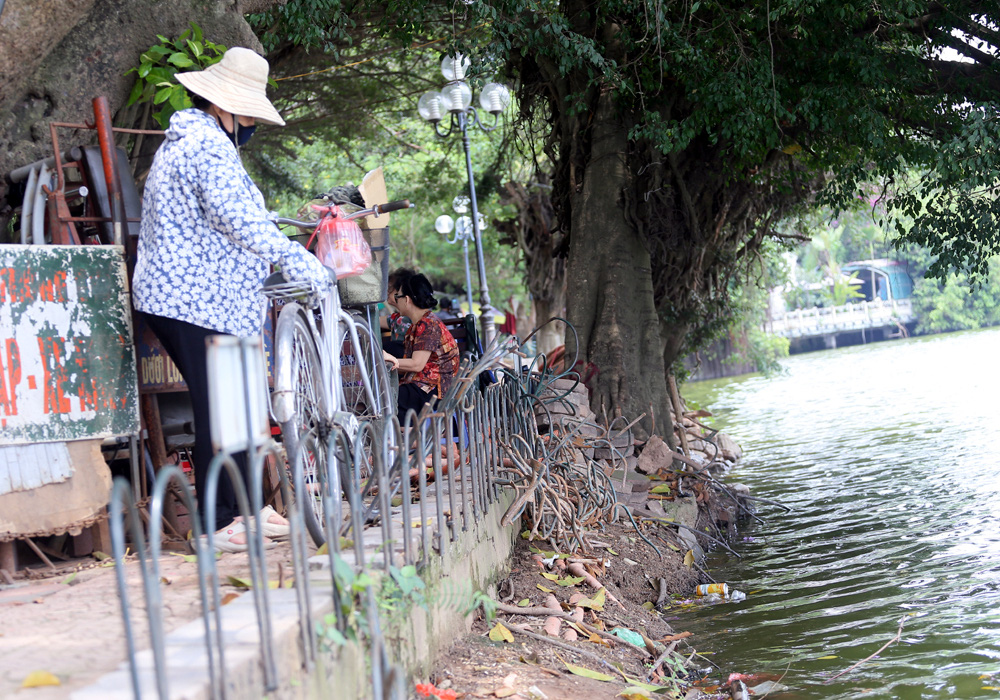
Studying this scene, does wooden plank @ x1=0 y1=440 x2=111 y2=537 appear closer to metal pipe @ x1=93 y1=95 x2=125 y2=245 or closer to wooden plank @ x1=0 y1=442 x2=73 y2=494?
wooden plank @ x1=0 y1=442 x2=73 y2=494

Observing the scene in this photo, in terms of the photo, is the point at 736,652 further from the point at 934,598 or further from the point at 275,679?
the point at 275,679

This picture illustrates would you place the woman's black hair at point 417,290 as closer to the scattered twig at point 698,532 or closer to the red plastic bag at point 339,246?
the red plastic bag at point 339,246

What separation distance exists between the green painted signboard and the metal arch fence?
0.45 metres

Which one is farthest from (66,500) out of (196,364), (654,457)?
(654,457)

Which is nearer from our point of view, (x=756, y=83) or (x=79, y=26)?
(x=79, y=26)

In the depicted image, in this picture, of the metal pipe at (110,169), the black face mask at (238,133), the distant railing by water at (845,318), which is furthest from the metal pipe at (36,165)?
the distant railing by water at (845,318)

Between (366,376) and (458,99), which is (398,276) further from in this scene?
(458,99)

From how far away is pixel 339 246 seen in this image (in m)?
3.89

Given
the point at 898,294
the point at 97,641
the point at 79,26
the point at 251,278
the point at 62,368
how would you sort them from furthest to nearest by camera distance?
the point at 898,294 → the point at 79,26 → the point at 251,278 → the point at 62,368 → the point at 97,641

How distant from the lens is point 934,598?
5055mm

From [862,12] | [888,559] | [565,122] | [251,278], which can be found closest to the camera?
[251,278]

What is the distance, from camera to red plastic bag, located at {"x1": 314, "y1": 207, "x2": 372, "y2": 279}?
388 centimetres

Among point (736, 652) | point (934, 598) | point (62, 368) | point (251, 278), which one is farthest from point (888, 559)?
point (62, 368)

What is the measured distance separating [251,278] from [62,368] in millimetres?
740
